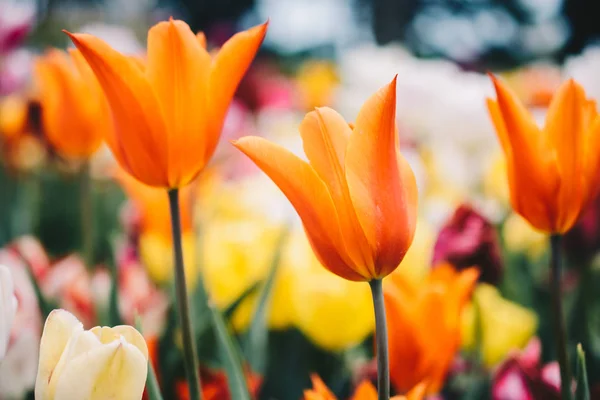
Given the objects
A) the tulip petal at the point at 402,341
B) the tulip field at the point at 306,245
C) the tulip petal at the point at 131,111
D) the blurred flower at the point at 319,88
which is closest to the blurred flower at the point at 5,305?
the tulip field at the point at 306,245

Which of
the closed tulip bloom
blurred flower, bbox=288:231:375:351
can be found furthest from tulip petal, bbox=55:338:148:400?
blurred flower, bbox=288:231:375:351

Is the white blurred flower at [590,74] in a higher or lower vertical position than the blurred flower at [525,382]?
higher

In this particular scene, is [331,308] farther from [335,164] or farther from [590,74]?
[590,74]

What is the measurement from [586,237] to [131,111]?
59 centimetres

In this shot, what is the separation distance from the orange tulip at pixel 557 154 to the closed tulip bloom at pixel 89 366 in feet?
0.81

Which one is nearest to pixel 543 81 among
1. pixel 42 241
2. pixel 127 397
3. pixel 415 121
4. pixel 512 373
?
pixel 415 121

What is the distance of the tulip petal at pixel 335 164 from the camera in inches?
13.1

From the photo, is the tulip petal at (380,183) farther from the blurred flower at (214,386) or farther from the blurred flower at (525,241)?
the blurred flower at (525,241)

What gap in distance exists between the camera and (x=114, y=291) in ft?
1.82

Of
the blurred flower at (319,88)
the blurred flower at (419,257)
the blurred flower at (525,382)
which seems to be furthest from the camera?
the blurred flower at (319,88)

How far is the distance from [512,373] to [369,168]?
0.69 feet

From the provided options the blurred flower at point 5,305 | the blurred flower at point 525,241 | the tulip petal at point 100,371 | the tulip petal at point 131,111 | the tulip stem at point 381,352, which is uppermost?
the tulip petal at point 131,111

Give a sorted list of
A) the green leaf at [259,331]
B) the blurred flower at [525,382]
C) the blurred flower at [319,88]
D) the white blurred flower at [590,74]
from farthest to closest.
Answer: the blurred flower at [319,88] → the white blurred flower at [590,74] → the green leaf at [259,331] → the blurred flower at [525,382]

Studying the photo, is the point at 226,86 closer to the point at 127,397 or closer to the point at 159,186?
the point at 159,186
